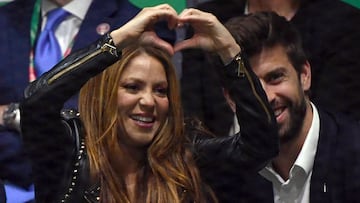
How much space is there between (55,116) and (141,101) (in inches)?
3.4

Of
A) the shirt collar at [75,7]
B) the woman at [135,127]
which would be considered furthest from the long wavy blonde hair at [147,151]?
the shirt collar at [75,7]

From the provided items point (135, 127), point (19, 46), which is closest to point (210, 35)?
point (135, 127)

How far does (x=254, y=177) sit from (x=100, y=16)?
0.76 feet

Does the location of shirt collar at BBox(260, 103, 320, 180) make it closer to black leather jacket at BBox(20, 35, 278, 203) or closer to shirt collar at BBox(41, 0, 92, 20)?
black leather jacket at BBox(20, 35, 278, 203)

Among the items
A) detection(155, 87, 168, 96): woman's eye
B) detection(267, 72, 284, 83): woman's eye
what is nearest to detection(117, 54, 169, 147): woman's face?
detection(155, 87, 168, 96): woman's eye

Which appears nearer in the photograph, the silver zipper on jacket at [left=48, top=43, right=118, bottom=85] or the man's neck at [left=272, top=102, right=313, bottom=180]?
the silver zipper on jacket at [left=48, top=43, right=118, bottom=85]

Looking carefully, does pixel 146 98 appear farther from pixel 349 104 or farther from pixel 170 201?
pixel 349 104

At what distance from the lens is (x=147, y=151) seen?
35.9 inches

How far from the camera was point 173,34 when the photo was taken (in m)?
0.99

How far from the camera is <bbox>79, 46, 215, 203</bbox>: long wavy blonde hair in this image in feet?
2.93

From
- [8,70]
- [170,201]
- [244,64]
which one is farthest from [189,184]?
[8,70]

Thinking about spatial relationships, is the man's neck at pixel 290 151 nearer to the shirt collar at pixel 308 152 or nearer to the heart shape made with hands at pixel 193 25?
the shirt collar at pixel 308 152

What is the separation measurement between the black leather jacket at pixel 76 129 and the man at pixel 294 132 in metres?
0.04

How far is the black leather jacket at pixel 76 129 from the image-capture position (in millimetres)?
860
